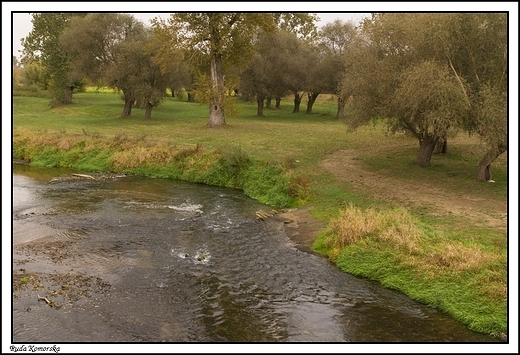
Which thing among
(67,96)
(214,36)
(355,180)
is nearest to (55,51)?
(67,96)

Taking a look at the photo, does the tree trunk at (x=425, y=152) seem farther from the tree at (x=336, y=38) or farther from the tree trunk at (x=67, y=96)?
the tree trunk at (x=67, y=96)

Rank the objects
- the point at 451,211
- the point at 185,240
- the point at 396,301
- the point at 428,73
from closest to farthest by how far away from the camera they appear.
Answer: the point at 396,301
the point at 185,240
the point at 451,211
the point at 428,73

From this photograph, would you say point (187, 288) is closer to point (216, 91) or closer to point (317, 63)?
point (216, 91)

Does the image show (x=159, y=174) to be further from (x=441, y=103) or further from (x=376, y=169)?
(x=441, y=103)

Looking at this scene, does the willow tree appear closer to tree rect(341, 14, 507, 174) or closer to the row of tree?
the row of tree

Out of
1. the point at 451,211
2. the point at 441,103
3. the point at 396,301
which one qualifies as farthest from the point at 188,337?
the point at 441,103

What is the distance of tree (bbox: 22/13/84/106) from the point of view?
66.4 metres

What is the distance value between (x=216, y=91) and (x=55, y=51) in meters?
30.8

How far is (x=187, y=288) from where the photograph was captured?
51.8 ft

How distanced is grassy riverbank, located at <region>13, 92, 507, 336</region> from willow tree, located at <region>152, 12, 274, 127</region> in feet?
16.8

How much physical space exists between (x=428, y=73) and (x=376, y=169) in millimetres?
9060

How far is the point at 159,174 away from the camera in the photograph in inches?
1334

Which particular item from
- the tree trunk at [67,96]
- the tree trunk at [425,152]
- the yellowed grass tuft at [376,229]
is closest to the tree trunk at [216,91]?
the tree trunk at [425,152]

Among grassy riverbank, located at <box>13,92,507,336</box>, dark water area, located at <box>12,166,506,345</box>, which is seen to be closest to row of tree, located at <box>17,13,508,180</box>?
grassy riverbank, located at <box>13,92,507,336</box>
